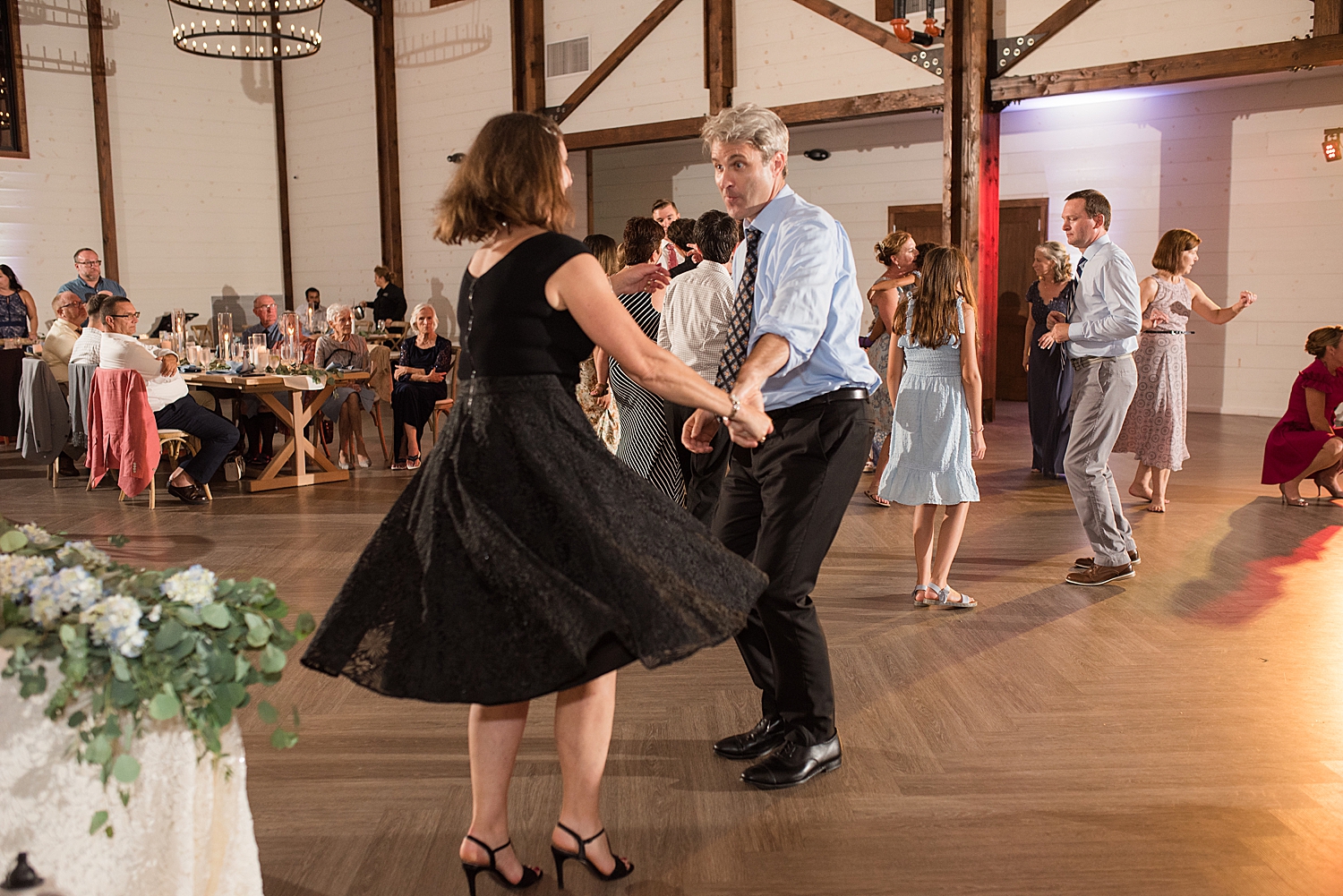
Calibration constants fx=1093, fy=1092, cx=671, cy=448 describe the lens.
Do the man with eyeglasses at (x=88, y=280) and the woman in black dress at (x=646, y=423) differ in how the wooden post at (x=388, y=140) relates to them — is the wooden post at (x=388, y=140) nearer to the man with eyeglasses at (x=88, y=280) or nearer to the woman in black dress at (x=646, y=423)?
the man with eyeglasses at (x=88, y=280)

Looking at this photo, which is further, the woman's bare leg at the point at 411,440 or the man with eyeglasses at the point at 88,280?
the man with eyeglasses at the point at 88,280

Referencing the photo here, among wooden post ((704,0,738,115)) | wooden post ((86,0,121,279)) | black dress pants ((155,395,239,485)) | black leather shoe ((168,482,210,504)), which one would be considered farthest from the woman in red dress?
wooden post ((86,0,121,279))

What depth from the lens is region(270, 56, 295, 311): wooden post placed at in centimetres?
1462

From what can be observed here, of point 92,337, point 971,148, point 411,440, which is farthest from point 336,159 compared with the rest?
point 971,148

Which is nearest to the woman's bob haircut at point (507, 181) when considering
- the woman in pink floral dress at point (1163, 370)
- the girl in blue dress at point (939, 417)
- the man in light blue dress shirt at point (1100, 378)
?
the girl in blue dress at point (939, 417)

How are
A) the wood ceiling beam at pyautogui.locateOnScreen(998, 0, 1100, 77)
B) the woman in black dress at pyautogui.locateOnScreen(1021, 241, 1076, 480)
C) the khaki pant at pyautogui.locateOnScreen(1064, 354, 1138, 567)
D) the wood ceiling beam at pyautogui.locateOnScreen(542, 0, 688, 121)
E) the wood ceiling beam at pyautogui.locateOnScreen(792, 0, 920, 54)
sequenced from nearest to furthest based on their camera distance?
1. the khaki pant at pyautogui.locateOnScreen(1064, 354, 1138, 567)
2. the woman in black dress at pyautogui.locateOnScreen(1021, 241, 1076, 480)
3. the wood ceiling beam at pyautogui.locateOnScreen(998, 0, 1100, 77)
4. the wood ceiling beam at pyautogui.locateOnScreen(792, 0, 920, 54)
5. the wood ceiling beam at pyautogui.locateOnScreen(542, 0, 688, 121)

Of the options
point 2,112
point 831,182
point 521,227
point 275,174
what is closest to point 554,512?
point 521,227

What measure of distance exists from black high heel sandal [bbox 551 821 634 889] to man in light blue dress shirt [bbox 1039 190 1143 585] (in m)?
2.91

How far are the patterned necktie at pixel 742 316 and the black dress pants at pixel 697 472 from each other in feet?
4.66

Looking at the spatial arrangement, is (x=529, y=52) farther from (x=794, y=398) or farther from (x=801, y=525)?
(x=801, y=525)

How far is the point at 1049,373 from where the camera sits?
7.12 metres

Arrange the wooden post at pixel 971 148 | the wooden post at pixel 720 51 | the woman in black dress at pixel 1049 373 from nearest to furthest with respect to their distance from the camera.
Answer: the woman in black dress at pixel 1049 373 < the wooden post at pixel 971 148 < the wooden post at pixel 720 51

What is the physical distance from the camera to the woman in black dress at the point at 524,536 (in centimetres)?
187

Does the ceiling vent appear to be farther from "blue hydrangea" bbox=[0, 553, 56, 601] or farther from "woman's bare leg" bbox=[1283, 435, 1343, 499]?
"blue hydrangea" bbox=[0, 553, 56, 601]
